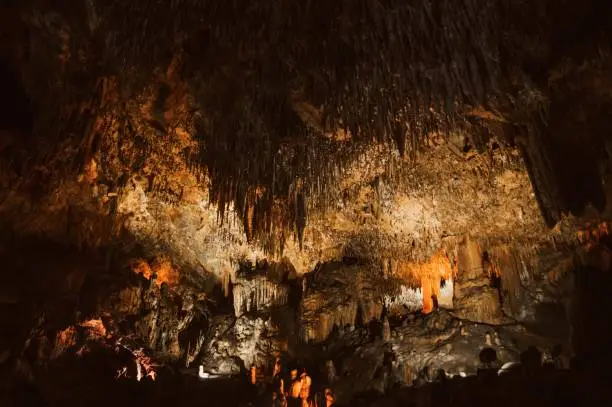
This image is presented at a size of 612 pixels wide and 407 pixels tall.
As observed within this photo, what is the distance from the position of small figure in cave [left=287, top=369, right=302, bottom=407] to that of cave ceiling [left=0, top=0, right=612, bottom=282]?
3.03 meters

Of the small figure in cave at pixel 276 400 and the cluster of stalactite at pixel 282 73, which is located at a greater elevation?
the cluster of stalactite at pixel 282 73

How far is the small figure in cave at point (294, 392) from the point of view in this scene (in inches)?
403

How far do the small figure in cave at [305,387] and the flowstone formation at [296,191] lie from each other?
28 centimetres

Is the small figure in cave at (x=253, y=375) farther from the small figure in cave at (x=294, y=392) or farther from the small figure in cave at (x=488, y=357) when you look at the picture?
the small figure in cave at (x=488, y=357)

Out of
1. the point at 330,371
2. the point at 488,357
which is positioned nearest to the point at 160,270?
the point at 330,371

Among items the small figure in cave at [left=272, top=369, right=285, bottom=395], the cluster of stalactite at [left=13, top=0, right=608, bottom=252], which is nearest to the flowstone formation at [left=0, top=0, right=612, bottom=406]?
the cluster of stalactite at [left=13, top=0, right=608, bottom=252]

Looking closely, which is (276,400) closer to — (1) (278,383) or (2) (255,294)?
(1) (278,383)

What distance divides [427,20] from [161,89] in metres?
4.06

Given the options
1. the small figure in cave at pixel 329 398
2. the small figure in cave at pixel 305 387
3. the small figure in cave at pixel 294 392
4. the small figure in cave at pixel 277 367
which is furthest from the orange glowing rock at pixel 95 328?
the small figure in cave at pixel 329 398

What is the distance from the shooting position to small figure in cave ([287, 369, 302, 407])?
10242 millimetres

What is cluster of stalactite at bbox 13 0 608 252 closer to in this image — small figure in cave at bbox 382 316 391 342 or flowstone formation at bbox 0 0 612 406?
flowstone formation at bbox 0 0 612 406

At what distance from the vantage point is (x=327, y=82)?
7.41 metres

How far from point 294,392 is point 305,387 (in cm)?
25

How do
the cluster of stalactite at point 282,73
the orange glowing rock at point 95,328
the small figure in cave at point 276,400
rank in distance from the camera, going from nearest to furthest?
1. the cluster of stalactite at point 282,73
2. the orange glowing rock at point 95,328
3. the small figure in cave at point 276,400
